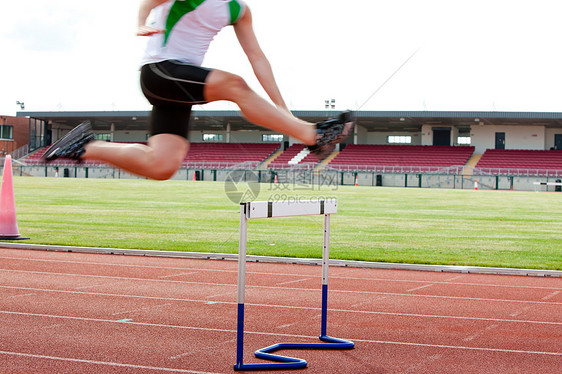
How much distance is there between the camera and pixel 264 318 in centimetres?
524

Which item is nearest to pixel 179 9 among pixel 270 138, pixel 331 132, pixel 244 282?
pixel 331 132

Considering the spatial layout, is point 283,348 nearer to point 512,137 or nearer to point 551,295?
point 551,295

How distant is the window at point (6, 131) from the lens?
5122 centimetres

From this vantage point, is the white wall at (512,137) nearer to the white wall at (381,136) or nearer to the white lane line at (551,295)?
the white wall at (381,136)

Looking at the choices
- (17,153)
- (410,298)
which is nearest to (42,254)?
(410,298)

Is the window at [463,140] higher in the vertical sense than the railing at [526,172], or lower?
higher

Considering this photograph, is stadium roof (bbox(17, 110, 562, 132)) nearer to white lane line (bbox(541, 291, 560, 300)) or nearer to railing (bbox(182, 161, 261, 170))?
railing (bbox(182, 161, 261, 170))

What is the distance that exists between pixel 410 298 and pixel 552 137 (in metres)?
45.3

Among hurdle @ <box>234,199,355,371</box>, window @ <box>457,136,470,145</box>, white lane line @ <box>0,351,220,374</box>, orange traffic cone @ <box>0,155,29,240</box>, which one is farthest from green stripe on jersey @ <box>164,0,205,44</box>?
window @ <box>457,136,470,145</box>

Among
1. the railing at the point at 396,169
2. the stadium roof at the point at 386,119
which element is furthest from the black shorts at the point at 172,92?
the railing at the point at 396,169

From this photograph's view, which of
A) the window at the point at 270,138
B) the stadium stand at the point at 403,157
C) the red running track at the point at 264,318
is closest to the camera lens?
the red running track at the point at 264,318

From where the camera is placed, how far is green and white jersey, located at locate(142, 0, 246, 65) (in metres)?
3.12

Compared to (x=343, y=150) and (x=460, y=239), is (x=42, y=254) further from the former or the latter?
(x=343, y=150)

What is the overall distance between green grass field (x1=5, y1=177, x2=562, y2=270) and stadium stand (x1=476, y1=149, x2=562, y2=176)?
19.4 m
